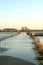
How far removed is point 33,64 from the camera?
66.8 ft

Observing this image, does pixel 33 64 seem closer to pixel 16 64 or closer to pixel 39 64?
pixel 39 64

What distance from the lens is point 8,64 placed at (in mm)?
19047

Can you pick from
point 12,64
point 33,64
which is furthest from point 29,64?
point 12,64

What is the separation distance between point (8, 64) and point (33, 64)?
2849 millimetres

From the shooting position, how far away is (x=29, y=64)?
20.1m

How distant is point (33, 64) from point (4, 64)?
320 cm

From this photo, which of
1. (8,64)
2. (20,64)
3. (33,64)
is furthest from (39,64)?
(8,64)

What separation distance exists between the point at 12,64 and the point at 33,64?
2450 millimetres

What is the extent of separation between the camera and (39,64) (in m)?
20.1

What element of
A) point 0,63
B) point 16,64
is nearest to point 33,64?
point 16,64

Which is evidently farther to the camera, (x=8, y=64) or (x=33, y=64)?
(x=33, y=64)

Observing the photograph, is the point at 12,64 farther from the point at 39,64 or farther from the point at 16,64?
the point at 39,64

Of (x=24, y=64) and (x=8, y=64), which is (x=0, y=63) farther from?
(x=24, y=64)

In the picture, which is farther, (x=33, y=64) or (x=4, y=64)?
(x=33, y=64)
